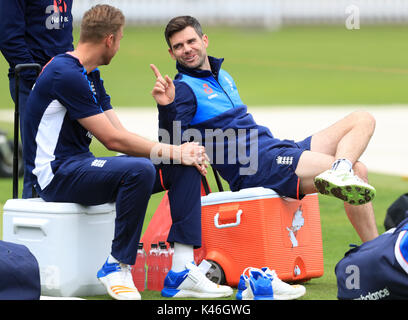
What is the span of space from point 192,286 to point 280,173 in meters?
0.88

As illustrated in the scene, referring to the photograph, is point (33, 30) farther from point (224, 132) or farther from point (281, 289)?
point (281, 289)

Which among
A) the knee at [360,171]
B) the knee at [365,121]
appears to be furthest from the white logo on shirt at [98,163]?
the knee at [365,121]

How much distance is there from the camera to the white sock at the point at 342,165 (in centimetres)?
501

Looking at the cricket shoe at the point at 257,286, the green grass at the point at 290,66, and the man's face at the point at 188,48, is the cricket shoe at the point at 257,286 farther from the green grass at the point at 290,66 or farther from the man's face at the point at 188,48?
the green grass at the point at 290,66

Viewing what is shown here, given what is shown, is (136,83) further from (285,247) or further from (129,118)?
(285,247)

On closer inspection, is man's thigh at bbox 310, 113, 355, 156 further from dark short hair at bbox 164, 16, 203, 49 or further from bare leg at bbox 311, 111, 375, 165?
dark short hair at bbox 164, 16, 203, 49

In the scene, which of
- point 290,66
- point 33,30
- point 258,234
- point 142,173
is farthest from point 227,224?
point 290,66

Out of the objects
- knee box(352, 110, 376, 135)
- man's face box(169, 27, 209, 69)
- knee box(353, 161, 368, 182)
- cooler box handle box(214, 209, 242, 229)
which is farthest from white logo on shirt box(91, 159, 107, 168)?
knee box(352, 110, 376, 135)

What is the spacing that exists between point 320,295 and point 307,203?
646 millimetres

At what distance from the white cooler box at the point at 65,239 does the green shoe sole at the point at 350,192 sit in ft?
3.82

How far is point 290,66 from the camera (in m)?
21.9

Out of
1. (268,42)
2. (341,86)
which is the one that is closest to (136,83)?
(341,86)

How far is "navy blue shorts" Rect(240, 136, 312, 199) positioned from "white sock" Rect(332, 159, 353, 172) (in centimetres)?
29

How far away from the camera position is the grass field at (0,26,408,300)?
8789 mm
